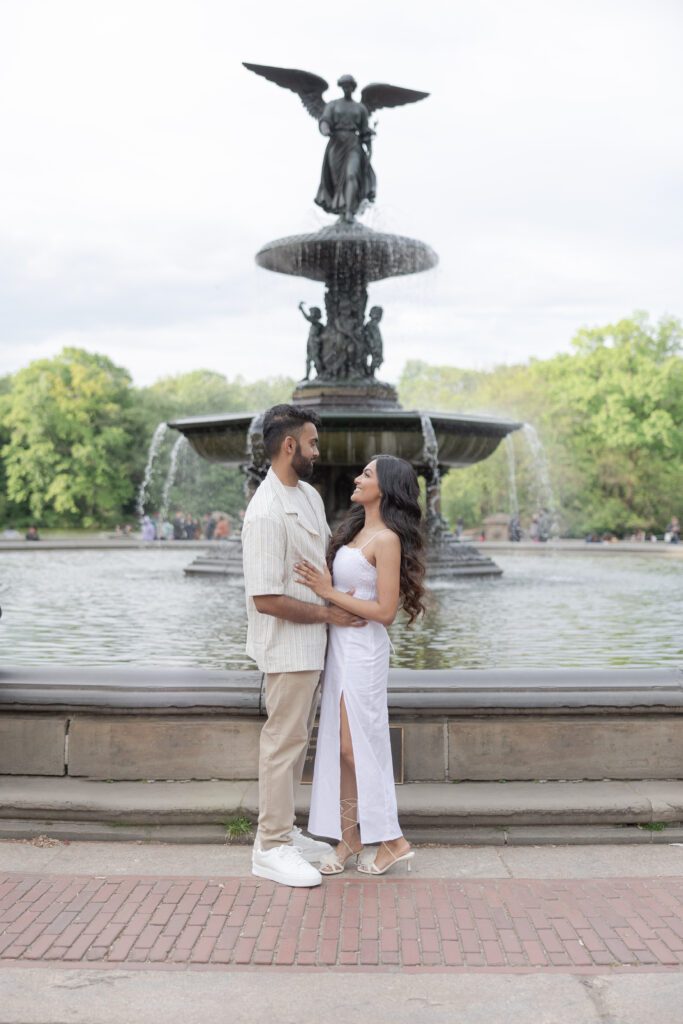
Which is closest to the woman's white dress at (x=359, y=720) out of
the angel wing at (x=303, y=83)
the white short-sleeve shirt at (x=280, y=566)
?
the white short-sleeve shirt at (x=280, y=566)

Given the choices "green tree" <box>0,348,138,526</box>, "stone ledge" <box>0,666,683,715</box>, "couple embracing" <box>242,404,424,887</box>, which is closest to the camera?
"couple embracing" <box>242,404,424,887</box>

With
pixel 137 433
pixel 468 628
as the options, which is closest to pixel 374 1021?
pixel 468 628

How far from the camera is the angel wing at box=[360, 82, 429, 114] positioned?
17984 millimetres

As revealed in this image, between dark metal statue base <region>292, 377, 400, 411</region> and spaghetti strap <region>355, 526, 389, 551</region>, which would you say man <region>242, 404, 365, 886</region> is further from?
dark metal statue base <region>292, 377, 400, 411</region>

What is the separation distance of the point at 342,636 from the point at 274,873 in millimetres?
1036

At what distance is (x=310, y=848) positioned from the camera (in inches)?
184

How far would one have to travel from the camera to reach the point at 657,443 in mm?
53625

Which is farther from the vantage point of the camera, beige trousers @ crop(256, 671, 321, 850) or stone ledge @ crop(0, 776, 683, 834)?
stone ledge @ crop(0, 776, 683, 834)

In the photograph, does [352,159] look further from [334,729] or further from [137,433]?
[137,433]

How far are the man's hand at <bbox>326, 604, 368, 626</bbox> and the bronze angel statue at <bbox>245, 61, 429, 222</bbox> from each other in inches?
571

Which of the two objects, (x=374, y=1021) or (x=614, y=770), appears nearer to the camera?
(x=374, y=1021)

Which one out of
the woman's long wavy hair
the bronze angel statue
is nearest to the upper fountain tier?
the bronze angel statue

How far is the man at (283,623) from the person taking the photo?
14.6 ft

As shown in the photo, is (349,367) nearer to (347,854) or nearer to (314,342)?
(314,342)
